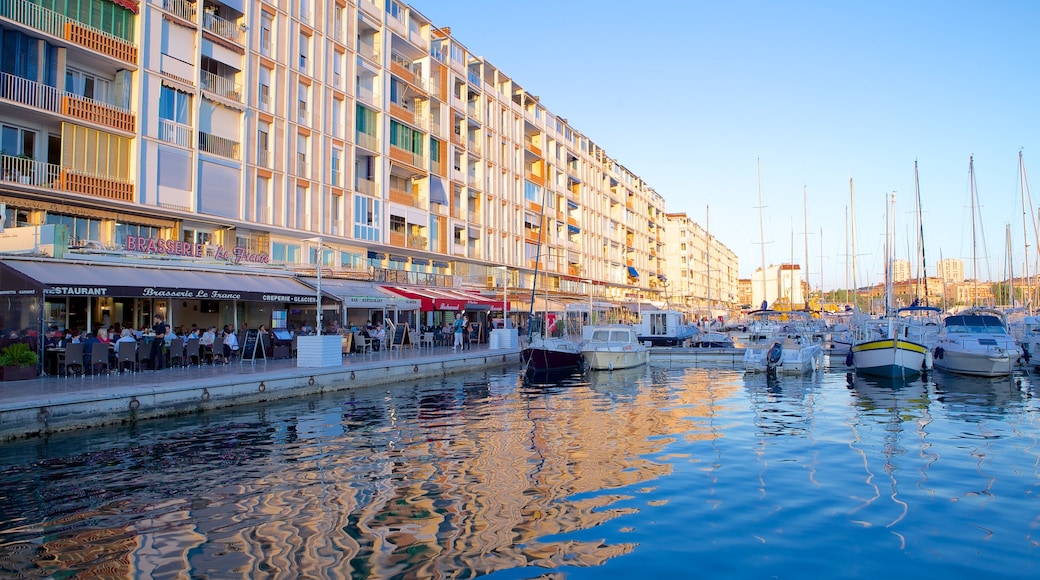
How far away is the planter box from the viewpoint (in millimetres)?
18359

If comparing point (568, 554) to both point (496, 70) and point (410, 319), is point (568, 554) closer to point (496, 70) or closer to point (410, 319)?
point (410, 319)

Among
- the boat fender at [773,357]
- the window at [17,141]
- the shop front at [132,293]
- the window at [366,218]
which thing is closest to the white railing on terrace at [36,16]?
the window at [17,141]

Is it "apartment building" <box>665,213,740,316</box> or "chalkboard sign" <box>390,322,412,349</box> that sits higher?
"apartment building" <box>665,213,740,316</box>

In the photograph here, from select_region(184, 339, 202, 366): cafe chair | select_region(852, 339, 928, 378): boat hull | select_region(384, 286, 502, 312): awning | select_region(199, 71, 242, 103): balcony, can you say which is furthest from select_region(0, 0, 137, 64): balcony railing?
select_region(852, 339, 928, 378): boat hull

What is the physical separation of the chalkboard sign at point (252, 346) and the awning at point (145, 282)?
1645mm

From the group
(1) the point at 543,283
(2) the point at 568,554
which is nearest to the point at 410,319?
(1) the point at 543,283

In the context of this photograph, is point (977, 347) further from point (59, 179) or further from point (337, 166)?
point (59, 179)

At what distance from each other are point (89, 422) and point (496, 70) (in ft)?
159

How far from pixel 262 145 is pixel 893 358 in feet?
100

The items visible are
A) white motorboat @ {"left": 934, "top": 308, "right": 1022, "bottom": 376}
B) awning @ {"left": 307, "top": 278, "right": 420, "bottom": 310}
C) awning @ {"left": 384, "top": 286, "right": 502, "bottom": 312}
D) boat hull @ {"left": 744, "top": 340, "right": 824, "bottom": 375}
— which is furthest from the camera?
awning @ {"left": 384, "top": 286, "right": 502, "bottom": 312}

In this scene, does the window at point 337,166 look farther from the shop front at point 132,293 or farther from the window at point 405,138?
the shop front at point 132,293

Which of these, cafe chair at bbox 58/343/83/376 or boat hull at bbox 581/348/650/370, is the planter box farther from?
boat hull at bbox 581/348/650/370

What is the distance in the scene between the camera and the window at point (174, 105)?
28.8m

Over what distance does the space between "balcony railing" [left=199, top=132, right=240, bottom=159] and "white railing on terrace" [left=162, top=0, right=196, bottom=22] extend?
5104 millimetres
